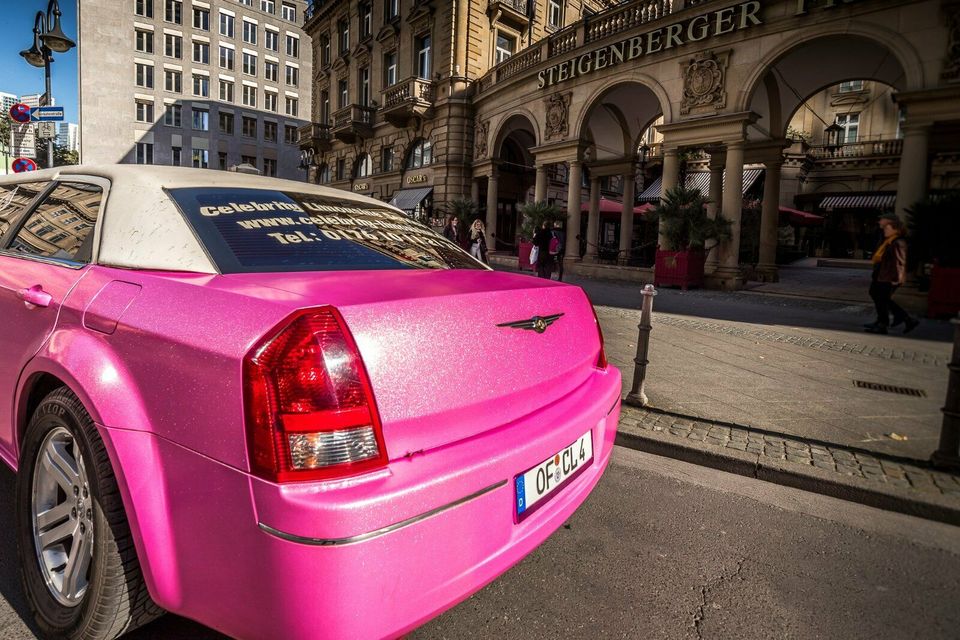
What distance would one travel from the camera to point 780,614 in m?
2.03

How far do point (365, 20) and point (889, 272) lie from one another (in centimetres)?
3205

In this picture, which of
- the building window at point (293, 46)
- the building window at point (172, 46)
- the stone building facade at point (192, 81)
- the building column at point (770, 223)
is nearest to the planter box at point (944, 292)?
the building column at point (770, 223)

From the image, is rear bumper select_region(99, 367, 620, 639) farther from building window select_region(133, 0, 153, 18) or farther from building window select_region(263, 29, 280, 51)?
building window select_region(263, 29, 280, 51)

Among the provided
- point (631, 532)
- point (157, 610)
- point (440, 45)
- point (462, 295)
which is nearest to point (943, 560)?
point (631, 532)

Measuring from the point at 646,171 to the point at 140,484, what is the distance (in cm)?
3610

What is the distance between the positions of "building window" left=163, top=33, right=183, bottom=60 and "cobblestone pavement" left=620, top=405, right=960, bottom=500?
181 ft

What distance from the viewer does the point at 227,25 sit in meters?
48.0

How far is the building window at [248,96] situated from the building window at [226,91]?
0.90 metres

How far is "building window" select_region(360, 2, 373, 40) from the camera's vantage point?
31.5 m

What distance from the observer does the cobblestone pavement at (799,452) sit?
3.14 meters

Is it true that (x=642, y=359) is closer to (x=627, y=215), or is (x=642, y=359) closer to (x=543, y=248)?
(x=543, y=248)

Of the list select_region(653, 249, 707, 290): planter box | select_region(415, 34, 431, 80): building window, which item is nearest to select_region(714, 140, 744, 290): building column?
select_region(653, 249, 707, 290): planter box

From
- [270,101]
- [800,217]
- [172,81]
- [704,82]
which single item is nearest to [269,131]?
[270,101]

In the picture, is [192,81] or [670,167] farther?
[192,81]
